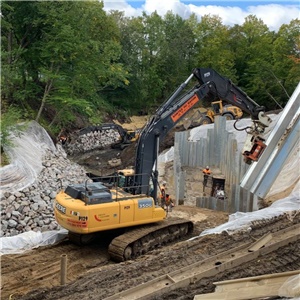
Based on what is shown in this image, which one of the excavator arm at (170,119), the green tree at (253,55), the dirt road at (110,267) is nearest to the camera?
the dirt road at (110,267)

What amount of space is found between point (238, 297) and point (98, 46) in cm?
1899

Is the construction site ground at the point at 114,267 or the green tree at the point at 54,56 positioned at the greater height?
the green tree at the point at 54,56

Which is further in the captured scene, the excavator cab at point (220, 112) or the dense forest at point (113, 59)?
the excavator cab at point (220, 112)

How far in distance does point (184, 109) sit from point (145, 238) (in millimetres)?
3745

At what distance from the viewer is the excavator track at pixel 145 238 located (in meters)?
8.97

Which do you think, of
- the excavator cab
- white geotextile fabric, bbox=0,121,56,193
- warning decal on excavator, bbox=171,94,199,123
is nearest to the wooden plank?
warning decal on excavator, bbox=171,94,199,123

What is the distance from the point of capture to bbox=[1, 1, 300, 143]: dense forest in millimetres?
20297

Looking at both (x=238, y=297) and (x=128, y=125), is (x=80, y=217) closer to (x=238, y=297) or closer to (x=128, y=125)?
(x=238, y=297)

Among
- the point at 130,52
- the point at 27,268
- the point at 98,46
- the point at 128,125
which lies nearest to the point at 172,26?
the point at 130,52

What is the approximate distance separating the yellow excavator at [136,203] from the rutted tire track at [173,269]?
37.3 inches

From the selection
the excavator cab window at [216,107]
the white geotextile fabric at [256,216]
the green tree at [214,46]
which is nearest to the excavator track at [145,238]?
the white geotextile fabric at [256,216]

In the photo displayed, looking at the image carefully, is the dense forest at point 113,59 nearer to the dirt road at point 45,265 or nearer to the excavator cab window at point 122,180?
the excavator cab window at point 122,180

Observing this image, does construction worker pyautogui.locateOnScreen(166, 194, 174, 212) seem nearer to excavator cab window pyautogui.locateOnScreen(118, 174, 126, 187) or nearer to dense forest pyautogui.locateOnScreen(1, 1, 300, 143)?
excavator cab window pyautogui.locateOnScreen(118, 174, 126, 187)

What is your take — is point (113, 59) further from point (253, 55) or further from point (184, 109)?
point (253, 55)
